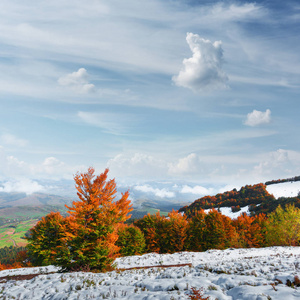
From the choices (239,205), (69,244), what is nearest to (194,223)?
(69,244)

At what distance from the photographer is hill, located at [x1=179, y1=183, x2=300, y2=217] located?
124625 mm

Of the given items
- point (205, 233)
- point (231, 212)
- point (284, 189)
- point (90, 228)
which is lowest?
point (231, 212)

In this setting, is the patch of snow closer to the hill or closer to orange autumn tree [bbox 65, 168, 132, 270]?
the hill

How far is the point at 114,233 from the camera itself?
21094 mm

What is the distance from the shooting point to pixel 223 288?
8422 mm

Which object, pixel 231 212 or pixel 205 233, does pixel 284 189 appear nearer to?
pixel 231 212

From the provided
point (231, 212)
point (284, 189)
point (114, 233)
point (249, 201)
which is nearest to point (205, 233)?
point (114, 233)

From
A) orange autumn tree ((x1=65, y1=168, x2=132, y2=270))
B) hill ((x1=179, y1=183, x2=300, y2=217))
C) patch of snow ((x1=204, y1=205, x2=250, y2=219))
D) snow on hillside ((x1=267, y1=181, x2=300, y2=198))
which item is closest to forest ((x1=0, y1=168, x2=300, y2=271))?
orange autumn tree ((x1=65, y1=168, x2=132, y2=270))

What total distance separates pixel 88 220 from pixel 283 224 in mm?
49640

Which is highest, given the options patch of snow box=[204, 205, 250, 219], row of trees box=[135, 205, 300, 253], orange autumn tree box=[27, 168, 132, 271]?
orange autumn tree box=[27, 168, 132, 271]

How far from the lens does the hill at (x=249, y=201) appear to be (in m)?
125

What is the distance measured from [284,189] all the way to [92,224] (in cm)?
19939

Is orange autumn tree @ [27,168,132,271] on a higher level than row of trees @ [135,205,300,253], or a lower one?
higher

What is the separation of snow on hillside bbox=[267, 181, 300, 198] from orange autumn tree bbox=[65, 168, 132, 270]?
599 ft
